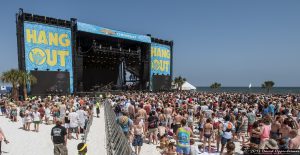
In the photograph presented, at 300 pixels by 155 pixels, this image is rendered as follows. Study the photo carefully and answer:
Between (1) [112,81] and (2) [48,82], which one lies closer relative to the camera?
(2) [48,82]

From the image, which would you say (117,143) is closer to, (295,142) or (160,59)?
(295,142)

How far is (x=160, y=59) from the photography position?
44750 millimetres

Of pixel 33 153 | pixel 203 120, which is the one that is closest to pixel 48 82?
pixel 33 153

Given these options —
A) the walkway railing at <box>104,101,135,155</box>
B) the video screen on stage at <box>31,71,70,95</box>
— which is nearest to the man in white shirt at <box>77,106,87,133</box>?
the walkway railing at <box>104,101,135,155</box>

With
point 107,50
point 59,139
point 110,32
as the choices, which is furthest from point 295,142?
point 110,32

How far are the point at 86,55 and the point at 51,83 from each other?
775 centimetres

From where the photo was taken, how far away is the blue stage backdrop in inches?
1698

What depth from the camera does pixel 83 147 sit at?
5.52 m

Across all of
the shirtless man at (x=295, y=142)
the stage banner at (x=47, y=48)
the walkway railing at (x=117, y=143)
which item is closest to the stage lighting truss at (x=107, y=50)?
the stage banner at (x=47, y=48)

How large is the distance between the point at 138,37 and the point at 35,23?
1576 centimetres

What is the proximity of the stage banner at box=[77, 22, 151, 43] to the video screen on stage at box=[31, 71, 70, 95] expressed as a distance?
247 inches

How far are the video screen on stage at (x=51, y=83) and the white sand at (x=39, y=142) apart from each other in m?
14.0

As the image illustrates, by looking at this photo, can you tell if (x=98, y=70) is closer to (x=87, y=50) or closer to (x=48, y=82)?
(x=87, y=50)

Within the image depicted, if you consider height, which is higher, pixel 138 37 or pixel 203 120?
pixel 138 37
